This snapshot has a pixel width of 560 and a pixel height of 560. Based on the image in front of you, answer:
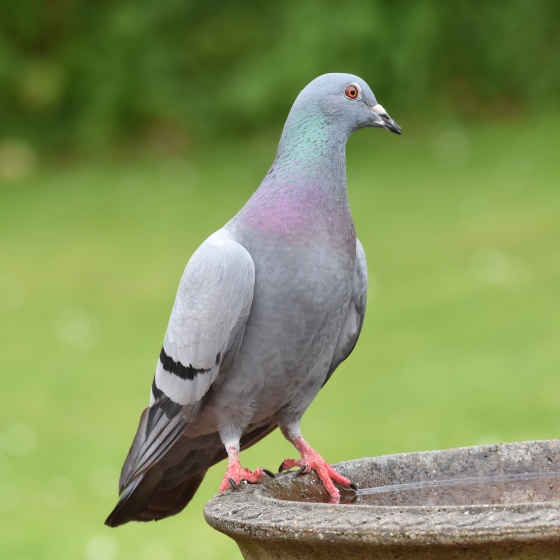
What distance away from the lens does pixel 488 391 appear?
6.91m

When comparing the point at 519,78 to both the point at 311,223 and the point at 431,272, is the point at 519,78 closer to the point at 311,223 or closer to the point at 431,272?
the point at 431,272

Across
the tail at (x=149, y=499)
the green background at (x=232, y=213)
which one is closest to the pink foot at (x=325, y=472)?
the tail at (x=149, y=499)

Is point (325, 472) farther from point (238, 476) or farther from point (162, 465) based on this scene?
point (162, 465)

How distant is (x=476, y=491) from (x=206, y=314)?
Answer: 0.82m

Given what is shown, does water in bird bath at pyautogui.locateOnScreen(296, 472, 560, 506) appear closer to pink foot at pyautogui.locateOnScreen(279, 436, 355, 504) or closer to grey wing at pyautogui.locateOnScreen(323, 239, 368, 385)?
pink foot at pyautogui.locateOnScreen(279, 436, 355, 504)

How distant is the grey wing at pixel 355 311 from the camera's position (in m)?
3.11

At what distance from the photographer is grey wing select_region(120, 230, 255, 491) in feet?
Answer: 9.13

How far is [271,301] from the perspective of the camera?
2832mm

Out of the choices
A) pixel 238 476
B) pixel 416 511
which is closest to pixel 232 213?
pixel 238 476

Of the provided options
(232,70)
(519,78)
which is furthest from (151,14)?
(519,78)

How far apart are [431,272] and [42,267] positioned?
3.77 metres

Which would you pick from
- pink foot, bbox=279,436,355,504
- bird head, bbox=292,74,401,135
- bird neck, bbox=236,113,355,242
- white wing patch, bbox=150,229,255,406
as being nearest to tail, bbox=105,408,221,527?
white wing patch, bbox=150,229,255,406

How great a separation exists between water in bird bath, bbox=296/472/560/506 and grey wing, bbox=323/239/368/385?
598 millimetres

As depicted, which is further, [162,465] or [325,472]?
[162,465]
